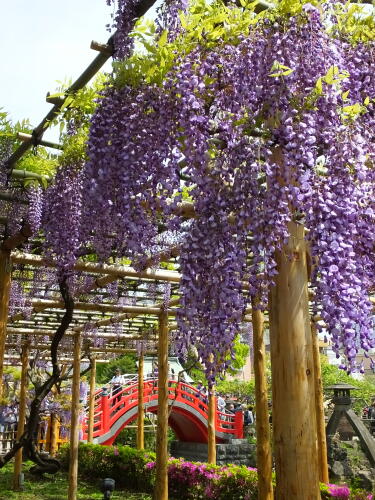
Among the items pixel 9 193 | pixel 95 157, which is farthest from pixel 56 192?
pixel 95 157

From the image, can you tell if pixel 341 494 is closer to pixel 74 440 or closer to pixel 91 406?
pixel 74 440

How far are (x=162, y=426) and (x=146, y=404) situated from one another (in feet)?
26.5

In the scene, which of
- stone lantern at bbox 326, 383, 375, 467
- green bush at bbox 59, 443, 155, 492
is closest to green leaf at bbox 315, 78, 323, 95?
stone lantern at bbox 326, 383, 375, 467

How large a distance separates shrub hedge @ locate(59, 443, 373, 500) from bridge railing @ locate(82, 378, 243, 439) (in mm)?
1158

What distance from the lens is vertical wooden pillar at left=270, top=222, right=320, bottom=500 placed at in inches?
103

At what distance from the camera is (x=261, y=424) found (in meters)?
5.77

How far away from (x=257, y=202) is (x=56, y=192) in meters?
2.34

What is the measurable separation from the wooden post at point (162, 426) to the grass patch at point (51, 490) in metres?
A: 3.17

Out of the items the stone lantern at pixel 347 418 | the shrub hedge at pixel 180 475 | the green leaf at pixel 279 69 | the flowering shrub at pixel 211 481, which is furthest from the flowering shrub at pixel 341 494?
the green leaf at pixel 279 69

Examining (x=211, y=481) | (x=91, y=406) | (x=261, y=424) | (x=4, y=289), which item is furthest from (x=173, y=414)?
(x=4, y=289)

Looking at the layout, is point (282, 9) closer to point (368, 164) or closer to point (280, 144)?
point (280, 144)

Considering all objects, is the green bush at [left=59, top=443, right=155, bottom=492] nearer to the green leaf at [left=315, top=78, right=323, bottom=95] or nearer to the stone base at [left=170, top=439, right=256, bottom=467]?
the stone base at [left=170, top=439, right=256, bottom=467]

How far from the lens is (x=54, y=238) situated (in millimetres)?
4621

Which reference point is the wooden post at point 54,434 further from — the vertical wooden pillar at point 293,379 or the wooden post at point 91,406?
the vertical wooden pillar at point 293,379
